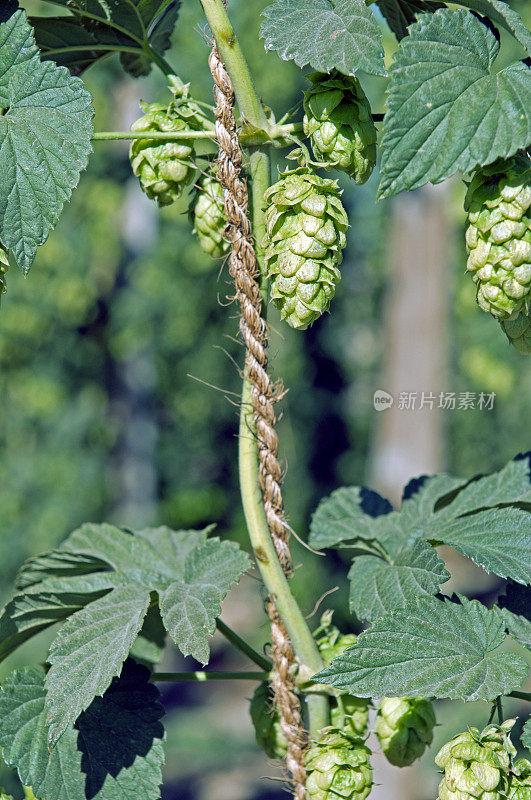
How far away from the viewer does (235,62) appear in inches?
26.6

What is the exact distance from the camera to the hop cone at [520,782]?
59cm

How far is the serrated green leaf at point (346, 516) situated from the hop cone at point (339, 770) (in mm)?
218

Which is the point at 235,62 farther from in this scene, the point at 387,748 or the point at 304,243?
the point at 387,748

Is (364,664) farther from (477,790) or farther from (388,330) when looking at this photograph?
(388,330)

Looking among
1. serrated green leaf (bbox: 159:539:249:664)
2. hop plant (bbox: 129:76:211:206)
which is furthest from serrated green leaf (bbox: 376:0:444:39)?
serrated green leaf (bbox: 159:539:249:664)

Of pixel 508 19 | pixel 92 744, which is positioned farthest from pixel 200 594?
pixel 508 19

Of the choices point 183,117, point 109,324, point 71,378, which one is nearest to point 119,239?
point 109,324

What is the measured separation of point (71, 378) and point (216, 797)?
3289 mm

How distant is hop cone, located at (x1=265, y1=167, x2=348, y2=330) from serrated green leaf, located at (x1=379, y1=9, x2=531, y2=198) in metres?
0.05

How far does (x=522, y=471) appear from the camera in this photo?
0.85 metres

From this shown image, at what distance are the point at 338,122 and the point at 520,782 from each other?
556mm

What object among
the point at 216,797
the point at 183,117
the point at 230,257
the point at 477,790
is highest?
the point at 183,117

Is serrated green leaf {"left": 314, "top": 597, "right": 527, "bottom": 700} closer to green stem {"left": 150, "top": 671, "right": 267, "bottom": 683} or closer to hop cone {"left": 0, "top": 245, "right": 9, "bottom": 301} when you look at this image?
green stem {"left": 150, "top": 671, "right": 267, "bottom": 683}

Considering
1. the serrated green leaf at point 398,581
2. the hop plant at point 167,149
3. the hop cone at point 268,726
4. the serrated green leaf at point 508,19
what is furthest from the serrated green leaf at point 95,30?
the hop cone at point 268,726
